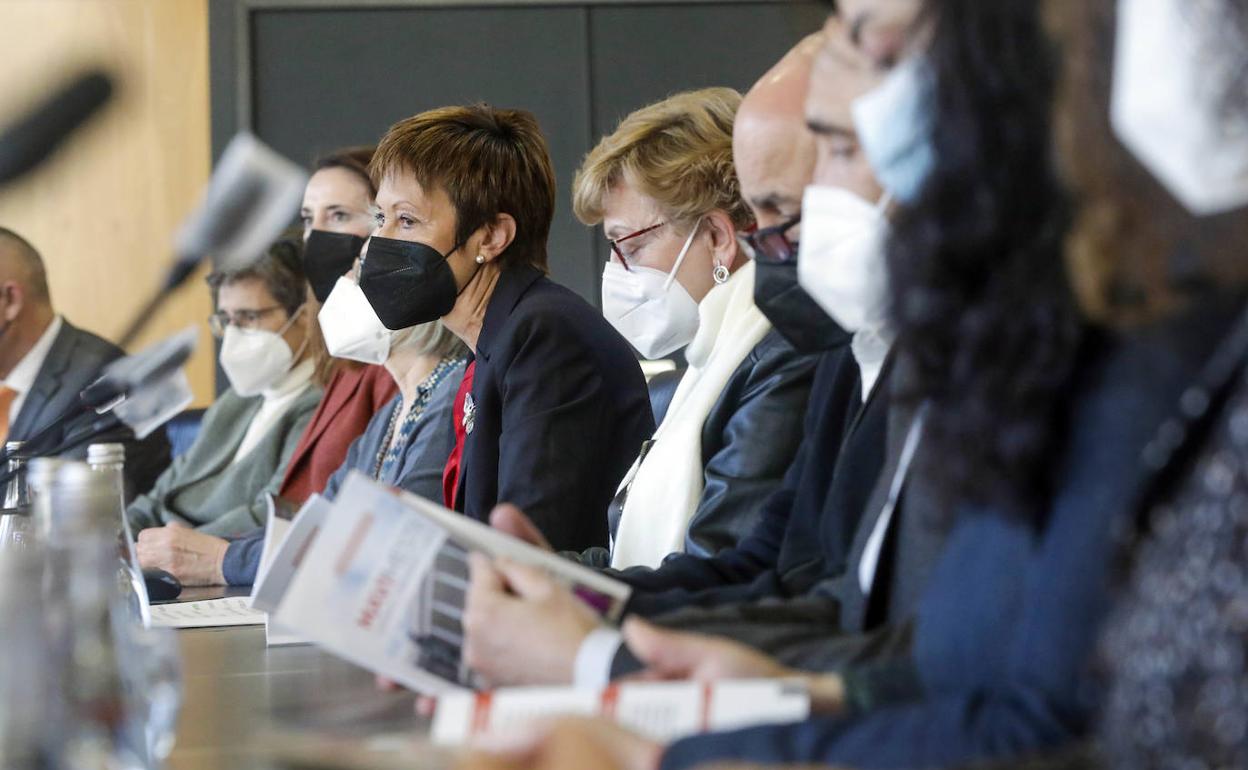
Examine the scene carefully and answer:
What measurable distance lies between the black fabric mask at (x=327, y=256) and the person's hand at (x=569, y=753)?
8.64 feet

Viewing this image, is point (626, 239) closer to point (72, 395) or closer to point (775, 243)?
point (775, 243)

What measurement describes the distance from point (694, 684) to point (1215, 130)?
442 millimetres

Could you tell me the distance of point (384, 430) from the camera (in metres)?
2.96

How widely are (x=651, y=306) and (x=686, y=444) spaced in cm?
53

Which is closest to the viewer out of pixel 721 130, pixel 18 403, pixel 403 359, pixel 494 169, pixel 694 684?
pixel 694 684

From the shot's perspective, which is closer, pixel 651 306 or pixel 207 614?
pixel 207 614

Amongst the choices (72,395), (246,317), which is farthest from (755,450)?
(246,317)

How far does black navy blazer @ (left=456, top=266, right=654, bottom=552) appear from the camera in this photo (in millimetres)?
2291

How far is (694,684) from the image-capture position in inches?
36.9

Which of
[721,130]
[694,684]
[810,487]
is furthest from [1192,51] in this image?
[721,130]

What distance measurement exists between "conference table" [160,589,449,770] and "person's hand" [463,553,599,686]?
0.07m

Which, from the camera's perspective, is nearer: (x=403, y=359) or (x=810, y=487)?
(x=810, y=487)

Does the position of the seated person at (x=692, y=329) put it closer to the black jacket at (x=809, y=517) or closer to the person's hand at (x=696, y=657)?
the black jacket at (x=809, y=517)

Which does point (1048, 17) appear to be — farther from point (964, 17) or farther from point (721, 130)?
point (721, 130)
